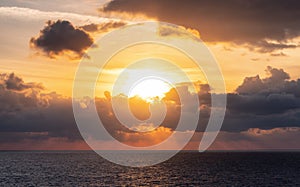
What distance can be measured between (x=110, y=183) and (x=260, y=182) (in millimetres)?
51153

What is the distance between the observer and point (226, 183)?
13350cm

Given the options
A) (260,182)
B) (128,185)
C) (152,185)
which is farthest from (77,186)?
(260,182)

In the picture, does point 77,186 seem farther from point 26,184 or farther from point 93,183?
point 26,184

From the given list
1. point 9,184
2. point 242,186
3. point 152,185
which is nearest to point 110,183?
point 152,185

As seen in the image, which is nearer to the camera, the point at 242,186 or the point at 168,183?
the point at 242,186

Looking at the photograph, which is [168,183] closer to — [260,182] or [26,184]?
[260,182]

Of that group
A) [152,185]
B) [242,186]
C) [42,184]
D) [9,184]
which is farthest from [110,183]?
[242,186]

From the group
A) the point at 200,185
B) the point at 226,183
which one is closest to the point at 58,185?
the point at 200,185

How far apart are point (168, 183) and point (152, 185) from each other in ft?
24.4

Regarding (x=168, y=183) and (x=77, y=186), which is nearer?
(x=77, y=186)

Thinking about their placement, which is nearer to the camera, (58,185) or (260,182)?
(58,185)

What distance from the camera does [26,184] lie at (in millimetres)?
129250

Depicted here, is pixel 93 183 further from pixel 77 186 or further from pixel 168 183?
pixel 168 183

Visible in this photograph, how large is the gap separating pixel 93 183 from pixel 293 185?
211 feet
